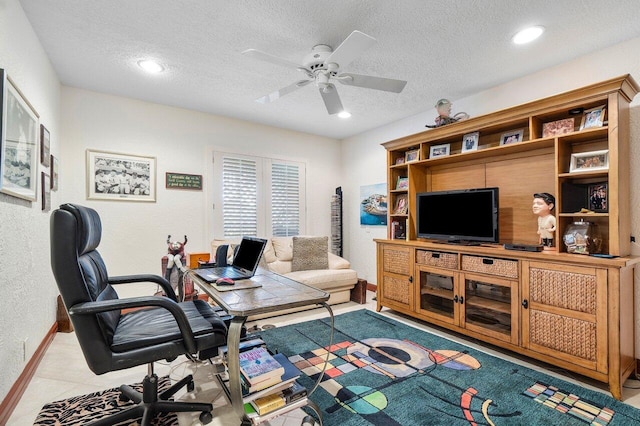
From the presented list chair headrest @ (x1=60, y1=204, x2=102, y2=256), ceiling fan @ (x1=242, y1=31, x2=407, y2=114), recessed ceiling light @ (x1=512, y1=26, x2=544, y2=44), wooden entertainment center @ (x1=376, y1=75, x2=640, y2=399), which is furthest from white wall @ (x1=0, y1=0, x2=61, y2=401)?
recessed ceiling light @ (x1=512, y1=26, x2=544, y2=44)

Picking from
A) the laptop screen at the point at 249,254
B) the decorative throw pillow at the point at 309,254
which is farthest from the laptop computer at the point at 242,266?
the decorative throw pillow at the point at 309,254

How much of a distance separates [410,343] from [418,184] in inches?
74.0

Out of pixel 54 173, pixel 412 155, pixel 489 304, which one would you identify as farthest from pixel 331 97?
pixel 54 173

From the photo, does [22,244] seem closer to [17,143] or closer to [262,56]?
[17,143]

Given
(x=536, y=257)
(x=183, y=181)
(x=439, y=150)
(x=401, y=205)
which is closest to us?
(x=536, y=257)

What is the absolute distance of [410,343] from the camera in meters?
2.88

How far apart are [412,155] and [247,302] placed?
9.64 feet

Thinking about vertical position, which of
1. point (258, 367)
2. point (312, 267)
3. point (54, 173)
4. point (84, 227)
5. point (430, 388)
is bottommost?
point (430, 388)

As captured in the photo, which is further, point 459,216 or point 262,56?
point 459,216

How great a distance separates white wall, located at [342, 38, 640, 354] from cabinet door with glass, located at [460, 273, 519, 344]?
820mm

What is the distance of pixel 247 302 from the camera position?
1575 mm

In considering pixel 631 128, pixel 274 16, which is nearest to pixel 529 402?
pixel 631 128

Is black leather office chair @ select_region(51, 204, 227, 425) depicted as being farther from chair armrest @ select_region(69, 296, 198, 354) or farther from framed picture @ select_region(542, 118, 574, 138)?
framed picture @ select_region(542, 118, 574, 138)

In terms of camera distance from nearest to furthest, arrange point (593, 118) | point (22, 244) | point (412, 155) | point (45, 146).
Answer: point (22, 244)
point (593, 118)
point (45, 146)
point (412, 155)
